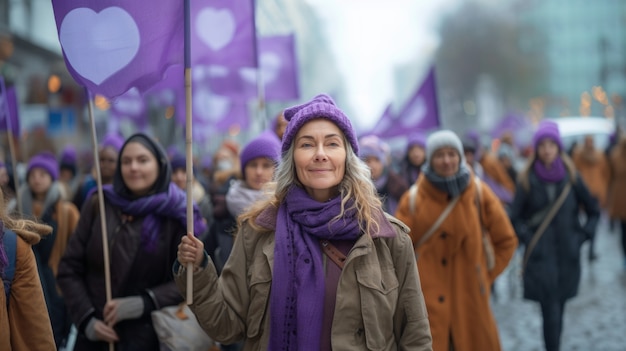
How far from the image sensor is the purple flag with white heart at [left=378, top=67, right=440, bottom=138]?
7.99 meters

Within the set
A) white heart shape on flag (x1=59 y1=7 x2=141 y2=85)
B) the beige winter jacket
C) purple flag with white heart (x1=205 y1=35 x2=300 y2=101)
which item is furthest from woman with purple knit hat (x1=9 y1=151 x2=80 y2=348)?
purple flag with white heart (x1=205 y1=35 x2=300 y2=101)

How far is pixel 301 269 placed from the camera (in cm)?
268

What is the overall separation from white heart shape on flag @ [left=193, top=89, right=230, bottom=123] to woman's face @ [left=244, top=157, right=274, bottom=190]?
5406 mm

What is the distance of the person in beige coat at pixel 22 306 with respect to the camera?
8.47 ft

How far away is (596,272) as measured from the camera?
997 cm

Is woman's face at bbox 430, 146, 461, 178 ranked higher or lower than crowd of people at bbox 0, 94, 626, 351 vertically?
higher

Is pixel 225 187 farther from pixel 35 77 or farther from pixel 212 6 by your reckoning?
pixel 35 77

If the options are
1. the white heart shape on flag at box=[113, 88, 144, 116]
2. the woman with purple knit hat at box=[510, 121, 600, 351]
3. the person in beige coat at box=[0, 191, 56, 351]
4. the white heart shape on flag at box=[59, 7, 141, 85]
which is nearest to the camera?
the person in beige coat at box=[0, 191, 56, 351]

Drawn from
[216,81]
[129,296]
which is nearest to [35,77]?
[216,81]

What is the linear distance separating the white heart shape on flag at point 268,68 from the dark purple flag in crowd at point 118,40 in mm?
5565

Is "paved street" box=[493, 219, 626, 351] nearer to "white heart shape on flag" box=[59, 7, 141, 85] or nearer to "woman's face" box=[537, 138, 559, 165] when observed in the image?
"woman's face" box=[537, 138, 559, 165]

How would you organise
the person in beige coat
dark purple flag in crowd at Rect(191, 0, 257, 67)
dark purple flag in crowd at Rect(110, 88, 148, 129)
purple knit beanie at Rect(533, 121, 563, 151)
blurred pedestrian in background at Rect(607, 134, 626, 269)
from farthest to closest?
dark purple flag in crowd at Rect(110, 88, 148, 129)
blurred pedestrian in background at Rect(607, 134, 626, 269)
purple knit beanie at Rect(533, 121, 563, 151)
dark purple flag in crowd at Rect(191, 0, 257, 67)
the person in beige coat

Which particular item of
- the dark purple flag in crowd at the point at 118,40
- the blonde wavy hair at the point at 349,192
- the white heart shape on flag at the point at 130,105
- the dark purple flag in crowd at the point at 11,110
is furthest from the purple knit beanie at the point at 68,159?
the blonde wavy hair at the point at 349,192

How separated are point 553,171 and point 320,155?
378 cm
